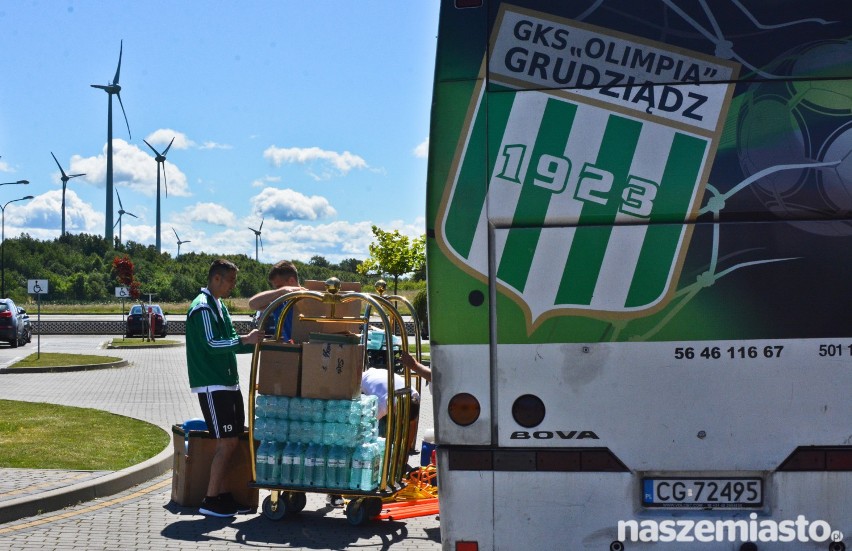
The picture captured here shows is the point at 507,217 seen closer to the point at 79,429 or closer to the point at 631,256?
the point at 631,256

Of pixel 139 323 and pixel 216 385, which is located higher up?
pixel 216 385

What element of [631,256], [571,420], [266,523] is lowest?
[266,523]

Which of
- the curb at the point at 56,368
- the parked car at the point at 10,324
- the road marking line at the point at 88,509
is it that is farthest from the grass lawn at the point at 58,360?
the road marking line at the point at 88,509

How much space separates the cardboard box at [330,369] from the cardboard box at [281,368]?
0.09 m

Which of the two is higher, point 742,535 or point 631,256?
point 631,256

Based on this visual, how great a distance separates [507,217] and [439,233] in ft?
1.11

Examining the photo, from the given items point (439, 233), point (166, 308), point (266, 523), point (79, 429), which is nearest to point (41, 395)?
point (79, 429)

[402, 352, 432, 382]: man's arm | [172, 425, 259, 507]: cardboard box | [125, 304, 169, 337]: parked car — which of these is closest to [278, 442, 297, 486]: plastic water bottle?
[172, 425, 259, 507]: cardboard box

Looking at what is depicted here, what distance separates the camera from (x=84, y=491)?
905 cm

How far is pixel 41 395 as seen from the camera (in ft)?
62.6

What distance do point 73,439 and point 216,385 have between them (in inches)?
182

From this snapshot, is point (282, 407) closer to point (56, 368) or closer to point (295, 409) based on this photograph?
point (295, 409)

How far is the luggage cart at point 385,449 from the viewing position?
774 centimetres

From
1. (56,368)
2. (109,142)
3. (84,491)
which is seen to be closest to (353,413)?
(84,491)
